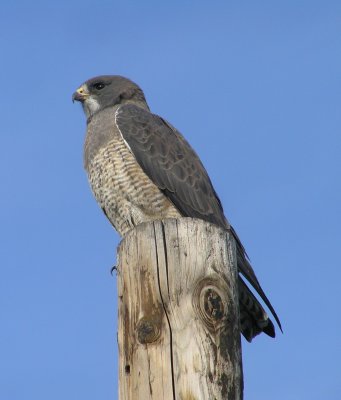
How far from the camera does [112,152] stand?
6840 millimetres

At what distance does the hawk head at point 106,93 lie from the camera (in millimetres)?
8133

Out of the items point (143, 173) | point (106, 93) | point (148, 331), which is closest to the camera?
point (148, 331)

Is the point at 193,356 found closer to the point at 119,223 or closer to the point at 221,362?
the point at 221,362

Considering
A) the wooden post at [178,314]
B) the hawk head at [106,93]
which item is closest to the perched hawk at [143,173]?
the hawk head at [106,93]

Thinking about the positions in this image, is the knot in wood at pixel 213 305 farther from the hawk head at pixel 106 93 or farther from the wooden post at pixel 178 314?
the hawk head at pixel 106 93

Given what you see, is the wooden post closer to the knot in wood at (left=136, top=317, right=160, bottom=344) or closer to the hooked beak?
the knot in wood at (left=136, top=317, right=160, bottom=344)

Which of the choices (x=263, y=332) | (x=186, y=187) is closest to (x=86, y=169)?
(x=186, y=187)

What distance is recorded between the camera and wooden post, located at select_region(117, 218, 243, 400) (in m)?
3.30

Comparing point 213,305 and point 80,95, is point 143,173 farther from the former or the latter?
point 213,305

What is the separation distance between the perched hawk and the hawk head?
1.83 ft

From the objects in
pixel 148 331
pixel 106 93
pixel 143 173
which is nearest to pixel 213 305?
pixel 148 331

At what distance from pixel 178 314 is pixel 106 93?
16.7ft

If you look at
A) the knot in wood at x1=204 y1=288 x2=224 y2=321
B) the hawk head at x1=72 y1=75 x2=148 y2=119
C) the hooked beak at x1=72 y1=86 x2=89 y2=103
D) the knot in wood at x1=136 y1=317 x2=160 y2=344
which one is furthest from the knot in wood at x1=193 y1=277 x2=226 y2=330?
the hooked beak at x1=72 y1=86 x2=89 y2=103

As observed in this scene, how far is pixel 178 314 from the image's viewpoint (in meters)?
3.46
